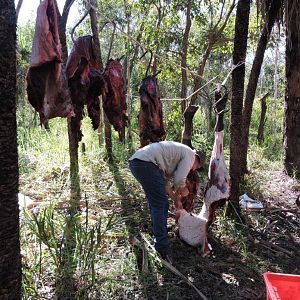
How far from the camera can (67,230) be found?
331 cm

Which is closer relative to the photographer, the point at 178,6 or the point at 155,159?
the point at 155,159

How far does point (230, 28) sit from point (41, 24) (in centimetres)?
744

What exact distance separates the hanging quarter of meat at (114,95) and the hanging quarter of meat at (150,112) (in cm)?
41

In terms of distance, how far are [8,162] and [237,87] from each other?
120 inches

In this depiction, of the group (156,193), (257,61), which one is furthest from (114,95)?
(257,61)

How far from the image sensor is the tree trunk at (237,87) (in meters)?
4.30

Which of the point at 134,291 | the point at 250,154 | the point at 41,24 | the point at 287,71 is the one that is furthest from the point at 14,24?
the point at 250,154

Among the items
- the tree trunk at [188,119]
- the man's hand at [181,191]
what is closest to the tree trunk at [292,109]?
the tree trunk at [188,119]

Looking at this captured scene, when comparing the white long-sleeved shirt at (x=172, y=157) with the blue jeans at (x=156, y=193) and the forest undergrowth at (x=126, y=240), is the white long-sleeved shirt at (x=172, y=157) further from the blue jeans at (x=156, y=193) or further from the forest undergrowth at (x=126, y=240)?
the forest undergrowth at (x=126, y=240)

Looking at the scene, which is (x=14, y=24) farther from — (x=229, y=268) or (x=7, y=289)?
(x=229, y=268)

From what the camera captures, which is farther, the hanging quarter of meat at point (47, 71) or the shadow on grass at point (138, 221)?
the shadow on grass at point (138, 221)

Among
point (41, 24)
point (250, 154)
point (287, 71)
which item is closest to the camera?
point (41, 24)

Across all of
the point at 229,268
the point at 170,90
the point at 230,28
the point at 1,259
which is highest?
the point at 230,28

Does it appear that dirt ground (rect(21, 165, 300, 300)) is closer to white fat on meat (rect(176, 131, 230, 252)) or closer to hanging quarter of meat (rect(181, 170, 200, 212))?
white fat on meat (rect(176, 131, 230, 252))
